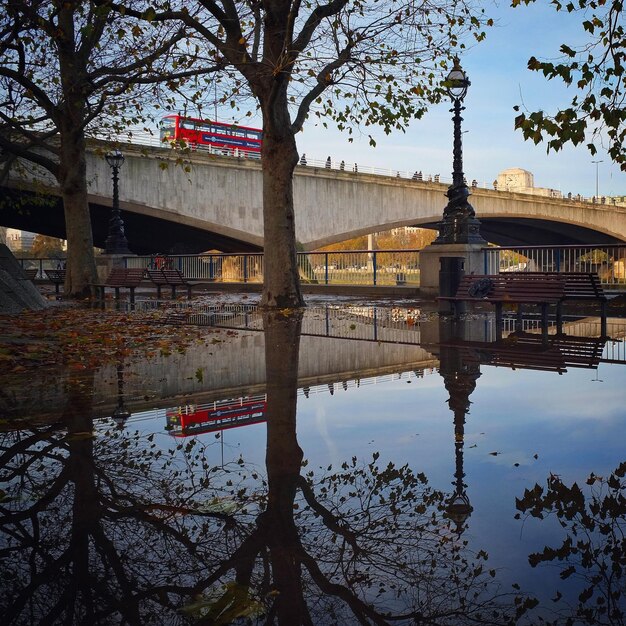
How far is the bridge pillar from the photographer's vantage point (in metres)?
16.9

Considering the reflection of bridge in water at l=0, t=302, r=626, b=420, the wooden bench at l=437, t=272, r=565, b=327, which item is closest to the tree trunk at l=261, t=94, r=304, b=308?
the reflection of bridge in water at l=0, t=302, r=626, b=420

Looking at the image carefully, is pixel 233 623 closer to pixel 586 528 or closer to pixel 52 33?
pixel 586 528

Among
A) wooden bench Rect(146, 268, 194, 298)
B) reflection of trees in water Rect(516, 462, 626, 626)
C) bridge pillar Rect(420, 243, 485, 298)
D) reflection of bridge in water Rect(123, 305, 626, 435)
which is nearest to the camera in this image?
reflection of trees in water Rect(516, 462, 626, 626)

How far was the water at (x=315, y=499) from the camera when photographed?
9.17ft

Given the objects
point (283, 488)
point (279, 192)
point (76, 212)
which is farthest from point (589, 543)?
point (76, 212)

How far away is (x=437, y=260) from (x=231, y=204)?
31604mm

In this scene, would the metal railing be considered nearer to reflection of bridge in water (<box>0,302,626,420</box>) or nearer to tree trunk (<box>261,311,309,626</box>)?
reflection of bridge in water (<box>0,302,626,420</box>)

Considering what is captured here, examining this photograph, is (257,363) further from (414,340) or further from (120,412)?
(414,340)

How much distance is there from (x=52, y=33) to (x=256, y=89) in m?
5.03

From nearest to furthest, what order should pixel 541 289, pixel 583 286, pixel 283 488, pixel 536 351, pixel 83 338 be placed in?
pixel 283 488 → pixel 536 351 → pixel 83 338 → pixel 541 289 → pixel 583 286

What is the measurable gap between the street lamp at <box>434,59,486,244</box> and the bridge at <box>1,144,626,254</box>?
22627mm

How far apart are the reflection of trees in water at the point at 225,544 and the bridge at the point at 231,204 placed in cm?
3510

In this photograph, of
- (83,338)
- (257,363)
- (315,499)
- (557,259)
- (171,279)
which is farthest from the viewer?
(171,279)

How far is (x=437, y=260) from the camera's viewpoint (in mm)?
18953
